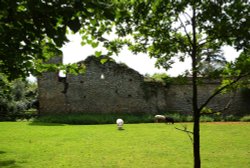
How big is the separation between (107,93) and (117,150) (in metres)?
A: 16.0

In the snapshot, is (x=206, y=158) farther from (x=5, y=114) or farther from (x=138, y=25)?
(x=5, y=114)

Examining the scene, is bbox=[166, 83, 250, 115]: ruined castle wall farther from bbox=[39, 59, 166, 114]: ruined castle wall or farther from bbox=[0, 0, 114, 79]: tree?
bbox=[0, 0, 114, 79]: tree

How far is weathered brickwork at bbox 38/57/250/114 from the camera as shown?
27.1 m

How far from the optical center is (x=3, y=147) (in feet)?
40.2

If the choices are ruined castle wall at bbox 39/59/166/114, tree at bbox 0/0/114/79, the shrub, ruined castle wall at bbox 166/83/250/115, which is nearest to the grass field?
tree at bbox 0/0/114/79

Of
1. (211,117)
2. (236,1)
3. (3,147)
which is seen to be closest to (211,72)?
(236,1)

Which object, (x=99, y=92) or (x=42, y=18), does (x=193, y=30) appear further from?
(x=99, y=92)

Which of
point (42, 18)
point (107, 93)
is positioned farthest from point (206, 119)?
point (42, 18)

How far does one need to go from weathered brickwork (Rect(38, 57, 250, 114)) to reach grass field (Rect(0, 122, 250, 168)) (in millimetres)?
10827

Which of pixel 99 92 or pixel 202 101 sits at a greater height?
pixel 99 92

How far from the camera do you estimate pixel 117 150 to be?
11.8 m

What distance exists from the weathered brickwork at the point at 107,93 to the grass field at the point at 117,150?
1083 centimetres

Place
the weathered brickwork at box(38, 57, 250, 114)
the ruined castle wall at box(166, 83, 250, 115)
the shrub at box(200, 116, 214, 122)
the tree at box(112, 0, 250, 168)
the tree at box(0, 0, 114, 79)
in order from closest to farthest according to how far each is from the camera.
Result: 1. the tree at box(0, 0, 114, 79)
2. the tree at box(112, 0, 250, 168)
3. the shrub at box(200, 116, 214, 122)
4. the weathered brickwork at box(38, 57, 250, 114)
5. the ruined castle wall at box(166, 83, 250, 115)

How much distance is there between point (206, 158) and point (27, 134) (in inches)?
334
